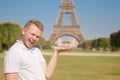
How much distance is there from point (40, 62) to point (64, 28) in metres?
85.3

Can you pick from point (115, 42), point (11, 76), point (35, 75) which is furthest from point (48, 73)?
point (115, 42)

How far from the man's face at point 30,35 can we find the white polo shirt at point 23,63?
0.15ft

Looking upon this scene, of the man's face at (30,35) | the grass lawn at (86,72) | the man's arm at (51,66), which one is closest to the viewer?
the man's face at (30,35)

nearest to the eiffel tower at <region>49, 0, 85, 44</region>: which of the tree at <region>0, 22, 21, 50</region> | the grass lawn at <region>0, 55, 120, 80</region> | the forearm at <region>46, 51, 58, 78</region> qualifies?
the tree at <region>0, 22, 21, 50</region>

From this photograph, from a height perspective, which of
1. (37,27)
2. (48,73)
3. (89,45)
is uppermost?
(37,27)

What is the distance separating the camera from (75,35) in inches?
3302

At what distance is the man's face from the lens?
2.73 meters

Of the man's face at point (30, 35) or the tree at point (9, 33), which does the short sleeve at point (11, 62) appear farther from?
the tree at point (9, 33)

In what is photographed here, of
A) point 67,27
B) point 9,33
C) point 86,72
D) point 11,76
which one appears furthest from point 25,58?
point 67,27

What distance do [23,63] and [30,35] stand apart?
0.77ft

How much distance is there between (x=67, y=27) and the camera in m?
87.8

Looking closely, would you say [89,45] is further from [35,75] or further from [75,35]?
[35,75]

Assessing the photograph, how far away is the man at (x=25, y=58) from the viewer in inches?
102

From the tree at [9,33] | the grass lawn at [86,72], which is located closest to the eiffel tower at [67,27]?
the tree at [9,33]
